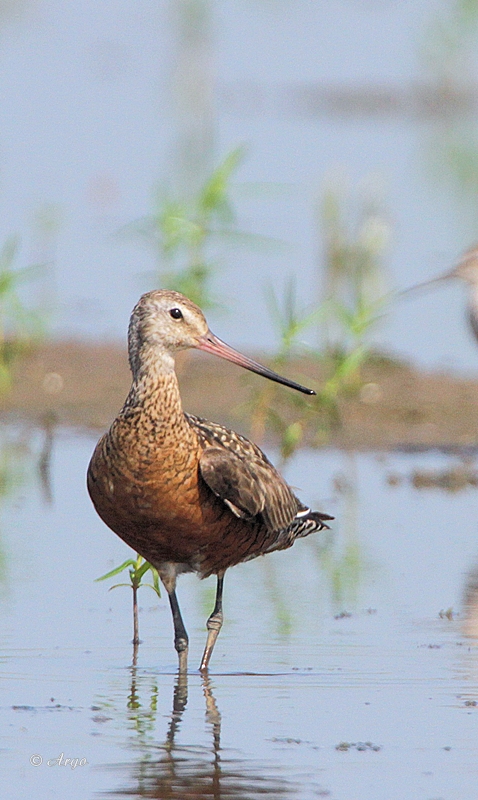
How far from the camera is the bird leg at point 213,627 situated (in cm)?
644

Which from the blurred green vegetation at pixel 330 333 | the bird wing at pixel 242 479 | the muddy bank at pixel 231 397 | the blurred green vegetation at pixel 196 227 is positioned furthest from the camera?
the muddy bank at pixel 231 397

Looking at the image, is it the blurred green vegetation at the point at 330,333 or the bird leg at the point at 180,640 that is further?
the blurred green vegetation at the point at 330,333

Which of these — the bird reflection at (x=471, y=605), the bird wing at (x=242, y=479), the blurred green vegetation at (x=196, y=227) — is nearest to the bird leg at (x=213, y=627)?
the bird wing at (x=242, y=479)

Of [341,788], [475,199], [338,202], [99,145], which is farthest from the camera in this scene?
[99,145]

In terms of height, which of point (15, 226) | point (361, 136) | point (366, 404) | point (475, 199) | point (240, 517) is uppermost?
point (361, 136)

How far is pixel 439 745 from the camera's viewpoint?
5.48 metres

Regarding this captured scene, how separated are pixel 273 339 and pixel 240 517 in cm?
694

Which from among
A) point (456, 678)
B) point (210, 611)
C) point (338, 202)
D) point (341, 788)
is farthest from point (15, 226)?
point (341, 788)

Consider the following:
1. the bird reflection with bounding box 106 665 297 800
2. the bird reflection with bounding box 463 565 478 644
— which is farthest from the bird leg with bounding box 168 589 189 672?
the bird reflection with bounding box 463 565 478 644

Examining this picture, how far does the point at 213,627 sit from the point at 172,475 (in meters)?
0.81

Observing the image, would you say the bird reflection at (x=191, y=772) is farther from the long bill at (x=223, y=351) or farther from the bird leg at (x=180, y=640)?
the long bill at (x=223, y=351)

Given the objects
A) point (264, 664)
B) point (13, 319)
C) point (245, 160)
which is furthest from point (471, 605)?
point (245, 160)

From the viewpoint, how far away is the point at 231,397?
11219 mm

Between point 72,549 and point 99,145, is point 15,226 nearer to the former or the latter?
point 99,145
